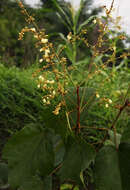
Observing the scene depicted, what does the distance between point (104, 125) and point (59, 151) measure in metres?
0.82

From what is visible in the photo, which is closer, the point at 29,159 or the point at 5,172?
the point at 29,159

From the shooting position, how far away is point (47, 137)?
1.17ft

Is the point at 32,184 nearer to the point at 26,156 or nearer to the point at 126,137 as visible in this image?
the point at 26,156

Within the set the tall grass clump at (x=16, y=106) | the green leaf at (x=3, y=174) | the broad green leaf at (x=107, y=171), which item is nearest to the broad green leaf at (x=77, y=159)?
the broad green leaf at (x=107, y=171)

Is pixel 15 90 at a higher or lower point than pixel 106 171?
higher

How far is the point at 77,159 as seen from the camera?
32 centimetres

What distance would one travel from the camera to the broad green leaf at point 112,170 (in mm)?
313

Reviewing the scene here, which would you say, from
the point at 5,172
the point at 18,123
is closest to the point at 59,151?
the point at 5,172

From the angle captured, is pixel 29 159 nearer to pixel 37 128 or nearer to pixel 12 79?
pixel 37 128

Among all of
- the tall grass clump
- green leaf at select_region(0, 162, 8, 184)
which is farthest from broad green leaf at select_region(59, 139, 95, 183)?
the tall grass clump

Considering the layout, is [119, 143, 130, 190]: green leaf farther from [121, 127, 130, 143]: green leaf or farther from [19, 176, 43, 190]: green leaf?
[19, 176, 43, 190]: green leaf

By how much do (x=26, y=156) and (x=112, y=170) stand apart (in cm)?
14

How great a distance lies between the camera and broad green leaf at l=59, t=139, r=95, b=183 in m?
0.32

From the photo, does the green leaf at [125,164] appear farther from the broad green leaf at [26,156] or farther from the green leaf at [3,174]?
the green leaf at [3,174]
